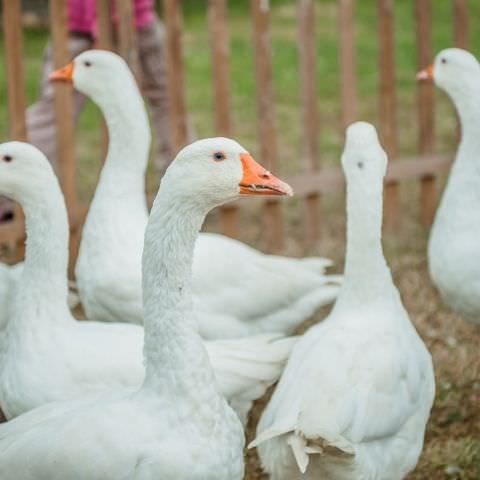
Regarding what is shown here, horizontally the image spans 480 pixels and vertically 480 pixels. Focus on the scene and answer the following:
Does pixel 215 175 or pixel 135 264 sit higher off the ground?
pixel 215 175

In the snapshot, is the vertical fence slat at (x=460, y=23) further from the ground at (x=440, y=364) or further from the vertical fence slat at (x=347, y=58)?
the ground at (x=440, y=364)

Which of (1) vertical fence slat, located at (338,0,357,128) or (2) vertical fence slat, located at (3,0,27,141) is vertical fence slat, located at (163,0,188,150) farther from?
(1) vertical fence slat, located at (338,0,357,128)

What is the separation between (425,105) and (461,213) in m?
2.44

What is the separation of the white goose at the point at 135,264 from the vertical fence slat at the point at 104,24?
948mm

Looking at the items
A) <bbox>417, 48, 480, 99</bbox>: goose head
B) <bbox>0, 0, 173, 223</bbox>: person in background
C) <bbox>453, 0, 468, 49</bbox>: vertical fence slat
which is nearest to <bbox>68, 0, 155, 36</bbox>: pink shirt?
<bbox>0, 0, 173, 223</bbox>: person in background

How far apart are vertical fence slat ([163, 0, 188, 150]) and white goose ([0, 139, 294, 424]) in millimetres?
2181

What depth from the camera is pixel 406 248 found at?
713 cm

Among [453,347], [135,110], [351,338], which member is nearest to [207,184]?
[351,338]

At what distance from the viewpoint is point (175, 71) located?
646cm

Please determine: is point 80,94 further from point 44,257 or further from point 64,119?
point 44,257

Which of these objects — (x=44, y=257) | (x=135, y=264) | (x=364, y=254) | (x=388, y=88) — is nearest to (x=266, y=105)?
(x=388, y=88)

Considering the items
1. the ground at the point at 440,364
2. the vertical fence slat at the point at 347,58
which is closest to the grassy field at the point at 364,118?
the ground at the point at 440,364

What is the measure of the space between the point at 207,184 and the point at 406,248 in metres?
3.84

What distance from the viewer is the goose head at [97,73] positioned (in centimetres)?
516
